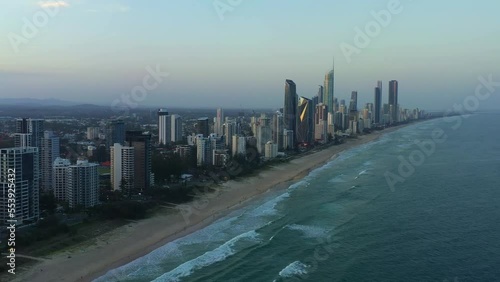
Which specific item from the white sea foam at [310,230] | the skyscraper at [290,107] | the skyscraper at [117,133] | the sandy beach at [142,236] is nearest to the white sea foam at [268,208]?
→ the sandy beach at [142,236]

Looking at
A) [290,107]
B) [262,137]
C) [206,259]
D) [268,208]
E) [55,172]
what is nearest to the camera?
[206,259]

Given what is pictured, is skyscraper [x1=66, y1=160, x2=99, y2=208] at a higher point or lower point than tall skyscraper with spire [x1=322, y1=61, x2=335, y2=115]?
lower

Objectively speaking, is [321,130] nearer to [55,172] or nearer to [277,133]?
[277,133]

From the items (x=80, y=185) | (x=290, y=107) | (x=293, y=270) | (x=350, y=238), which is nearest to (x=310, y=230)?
(x=350, y=238)


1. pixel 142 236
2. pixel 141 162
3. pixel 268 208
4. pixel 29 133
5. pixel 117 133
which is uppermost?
pixel 29 133

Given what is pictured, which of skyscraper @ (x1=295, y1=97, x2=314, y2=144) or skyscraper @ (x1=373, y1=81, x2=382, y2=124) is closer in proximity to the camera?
skyscraper @ (x1=295, y1=97, x2=314, y2=144)

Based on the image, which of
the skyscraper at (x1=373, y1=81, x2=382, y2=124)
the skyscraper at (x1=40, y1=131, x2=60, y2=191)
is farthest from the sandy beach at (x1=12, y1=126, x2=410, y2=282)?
the skyscraper at (x1=373, y1=81, x2=382, y2=124)

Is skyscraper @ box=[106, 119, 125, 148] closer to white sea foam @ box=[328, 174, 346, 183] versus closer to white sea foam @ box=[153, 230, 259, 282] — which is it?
white sea foam @ box=[328, 174, 346, 183]
